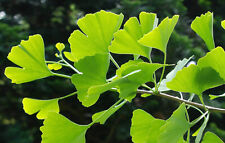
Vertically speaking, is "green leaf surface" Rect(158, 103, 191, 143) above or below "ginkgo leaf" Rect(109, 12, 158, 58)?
below

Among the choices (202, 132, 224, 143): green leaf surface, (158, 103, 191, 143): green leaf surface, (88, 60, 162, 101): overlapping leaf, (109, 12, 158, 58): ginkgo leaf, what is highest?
(109, 12, 158, 58): ginkgo leaf

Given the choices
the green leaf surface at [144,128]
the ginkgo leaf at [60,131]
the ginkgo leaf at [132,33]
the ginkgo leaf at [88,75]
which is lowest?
the green leaf surface at [144,128]

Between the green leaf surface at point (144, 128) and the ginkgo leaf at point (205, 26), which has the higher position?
the ginkgo leaf at point (205, 26)

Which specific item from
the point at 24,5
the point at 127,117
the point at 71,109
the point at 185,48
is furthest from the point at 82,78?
the point at 24,5

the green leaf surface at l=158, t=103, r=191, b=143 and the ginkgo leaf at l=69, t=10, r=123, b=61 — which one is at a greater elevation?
the ginkgo leaf at l=69, t=10, r=123, b=61

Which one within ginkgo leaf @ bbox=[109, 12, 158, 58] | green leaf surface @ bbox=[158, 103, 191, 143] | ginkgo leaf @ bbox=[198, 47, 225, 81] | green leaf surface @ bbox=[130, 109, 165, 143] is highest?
ginkgo leaf @ bbox=[109, 12, 158, 58]
